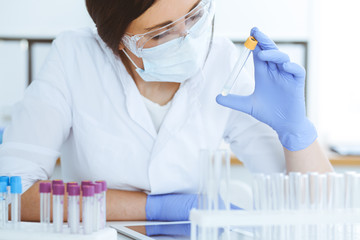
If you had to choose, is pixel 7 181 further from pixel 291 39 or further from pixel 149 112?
pixel 291 39

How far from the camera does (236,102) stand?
1688 millimetres

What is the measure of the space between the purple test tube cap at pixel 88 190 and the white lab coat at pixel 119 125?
1.78ft

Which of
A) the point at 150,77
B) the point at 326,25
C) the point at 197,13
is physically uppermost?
the point at 326,25

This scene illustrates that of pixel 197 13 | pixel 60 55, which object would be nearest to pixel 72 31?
pixel 60 55

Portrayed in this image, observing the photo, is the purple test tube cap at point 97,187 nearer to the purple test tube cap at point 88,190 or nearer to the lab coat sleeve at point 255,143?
the purple test tube cap at point 88,190

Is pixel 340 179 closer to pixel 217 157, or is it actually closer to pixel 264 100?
pixel 217 157

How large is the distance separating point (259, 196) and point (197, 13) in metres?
0.78

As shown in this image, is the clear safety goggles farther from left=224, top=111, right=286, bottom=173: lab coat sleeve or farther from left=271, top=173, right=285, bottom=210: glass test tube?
left=271, top=173, right=285, bottom=210: glass test tube

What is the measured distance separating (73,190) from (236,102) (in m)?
0.71

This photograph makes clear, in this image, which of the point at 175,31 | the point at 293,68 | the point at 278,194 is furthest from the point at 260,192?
the point at 175,31

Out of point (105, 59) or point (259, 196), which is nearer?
point (259, 196)

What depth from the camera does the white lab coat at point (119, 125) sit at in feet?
5.84

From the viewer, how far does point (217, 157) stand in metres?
1.16

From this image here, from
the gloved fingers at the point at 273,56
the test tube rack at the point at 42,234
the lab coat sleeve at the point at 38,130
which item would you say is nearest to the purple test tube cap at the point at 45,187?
the test tube rack at the point at 42,234
